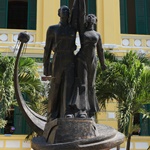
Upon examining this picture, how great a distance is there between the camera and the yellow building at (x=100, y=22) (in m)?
15.6

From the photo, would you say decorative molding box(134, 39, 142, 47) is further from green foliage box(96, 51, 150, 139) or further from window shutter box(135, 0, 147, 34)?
green foliage box(96, 51, 150, 139)

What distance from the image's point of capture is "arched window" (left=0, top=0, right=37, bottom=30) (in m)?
16.0

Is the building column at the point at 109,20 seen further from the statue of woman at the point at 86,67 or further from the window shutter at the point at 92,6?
the statue of woman at the point at 86,67

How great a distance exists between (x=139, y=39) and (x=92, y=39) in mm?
10148

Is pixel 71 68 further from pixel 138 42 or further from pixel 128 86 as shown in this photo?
pixel 138 42

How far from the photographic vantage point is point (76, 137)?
5.77 metres

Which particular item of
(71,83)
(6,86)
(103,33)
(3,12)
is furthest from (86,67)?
(3,12)

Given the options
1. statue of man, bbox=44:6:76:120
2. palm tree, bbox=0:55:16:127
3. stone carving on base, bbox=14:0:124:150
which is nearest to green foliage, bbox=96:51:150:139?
palm tree, bbox=0:55:16:127

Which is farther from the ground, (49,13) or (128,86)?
(49,13)

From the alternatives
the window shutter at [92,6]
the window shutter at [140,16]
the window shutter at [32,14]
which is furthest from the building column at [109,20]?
the window shutter at [32,14]

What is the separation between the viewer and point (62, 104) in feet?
20.8

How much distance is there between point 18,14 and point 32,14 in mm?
587

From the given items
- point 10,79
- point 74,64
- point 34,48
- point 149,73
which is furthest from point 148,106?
point 74,64

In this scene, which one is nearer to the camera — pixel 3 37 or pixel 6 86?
pixel 6 86
